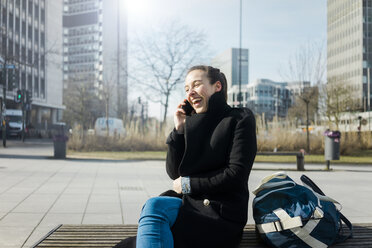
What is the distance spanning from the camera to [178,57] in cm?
2995

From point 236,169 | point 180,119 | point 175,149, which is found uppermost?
point 180,119

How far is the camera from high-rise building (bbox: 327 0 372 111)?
94.8 metres

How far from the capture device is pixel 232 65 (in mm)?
84688

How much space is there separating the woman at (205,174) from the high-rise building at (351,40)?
296 ft

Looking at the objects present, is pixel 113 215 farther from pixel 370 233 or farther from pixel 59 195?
pixel 370 233

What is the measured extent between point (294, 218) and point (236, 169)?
52cm

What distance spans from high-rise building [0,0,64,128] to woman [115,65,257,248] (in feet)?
150

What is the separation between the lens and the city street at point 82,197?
16.3 ft

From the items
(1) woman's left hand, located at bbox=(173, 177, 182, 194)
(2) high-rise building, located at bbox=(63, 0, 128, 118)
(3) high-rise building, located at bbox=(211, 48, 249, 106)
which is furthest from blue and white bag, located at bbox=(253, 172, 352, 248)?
(2) high-rise building, located at bbox=(63, 0, 128, 118)

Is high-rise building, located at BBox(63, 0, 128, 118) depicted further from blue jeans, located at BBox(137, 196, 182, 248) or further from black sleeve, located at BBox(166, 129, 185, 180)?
blue jeans, located at BBox(137, 196, 182, 248)

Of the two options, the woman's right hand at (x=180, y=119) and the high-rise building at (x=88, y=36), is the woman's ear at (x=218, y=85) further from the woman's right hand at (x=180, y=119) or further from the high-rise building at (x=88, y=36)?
the high-rise building at (x=88, y=36)

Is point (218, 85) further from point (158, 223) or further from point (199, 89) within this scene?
point (158, 223)

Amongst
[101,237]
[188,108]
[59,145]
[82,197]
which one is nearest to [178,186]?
[188,108]

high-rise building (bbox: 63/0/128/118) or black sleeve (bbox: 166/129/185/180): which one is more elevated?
high-rise building (bbox: 63/0/128/118)
